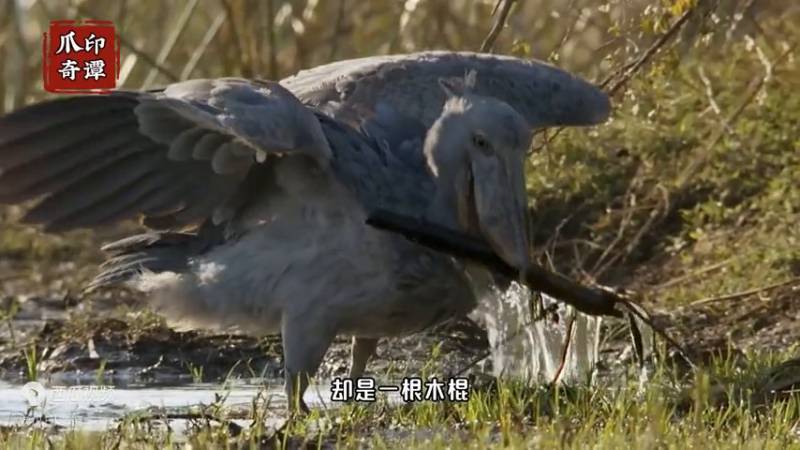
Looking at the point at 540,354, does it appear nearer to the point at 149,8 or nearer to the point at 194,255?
the point at 194,255

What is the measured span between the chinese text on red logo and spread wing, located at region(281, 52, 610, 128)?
1355mm

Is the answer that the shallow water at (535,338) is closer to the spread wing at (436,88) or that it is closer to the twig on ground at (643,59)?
the spread wing at (436,88)

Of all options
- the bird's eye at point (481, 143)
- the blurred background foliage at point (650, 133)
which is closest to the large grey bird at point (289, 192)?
the bird's eye at point (481, 143)

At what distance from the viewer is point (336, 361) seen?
6.91 m

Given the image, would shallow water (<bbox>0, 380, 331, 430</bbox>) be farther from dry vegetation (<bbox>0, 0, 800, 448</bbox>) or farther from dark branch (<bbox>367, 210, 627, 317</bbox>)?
dark branch (<bbox>367, 210, 627, 317</bbox>)

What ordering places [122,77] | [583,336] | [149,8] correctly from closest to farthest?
[583,336] → [122,77] → [149,8]

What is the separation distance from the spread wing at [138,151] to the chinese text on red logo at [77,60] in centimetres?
165

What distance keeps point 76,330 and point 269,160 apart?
186 cm

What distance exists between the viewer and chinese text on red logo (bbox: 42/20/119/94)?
7.40 m

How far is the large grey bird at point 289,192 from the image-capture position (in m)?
5.39

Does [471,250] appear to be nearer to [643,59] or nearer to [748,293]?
[643,59]

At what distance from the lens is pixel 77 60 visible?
7512mm

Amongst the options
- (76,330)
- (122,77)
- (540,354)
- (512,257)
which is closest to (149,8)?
(122,77)

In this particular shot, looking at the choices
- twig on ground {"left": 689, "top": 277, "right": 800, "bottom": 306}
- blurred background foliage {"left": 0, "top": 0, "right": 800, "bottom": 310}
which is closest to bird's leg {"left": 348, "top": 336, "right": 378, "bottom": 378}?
blurred background foliage {"left": 0, "top": 0, "right": 800, "bottom": 310}
